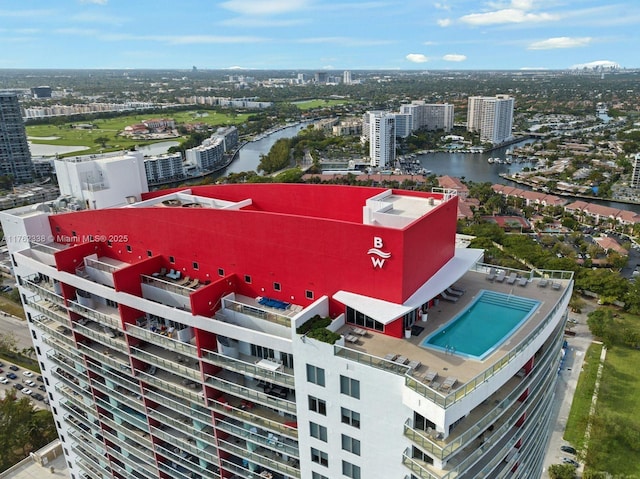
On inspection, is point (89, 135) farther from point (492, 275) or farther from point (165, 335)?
point (492, 275)

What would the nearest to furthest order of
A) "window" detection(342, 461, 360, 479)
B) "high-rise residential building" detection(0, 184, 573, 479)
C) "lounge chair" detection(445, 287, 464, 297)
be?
1. "high-rise residential building" detection(0, 184, 573, 479)
2. "window" detection(342, 461, 360, 479)
3. "lounge chair" detection(445, 287, 464, 297)

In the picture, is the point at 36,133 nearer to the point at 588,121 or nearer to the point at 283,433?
the point at 283,433

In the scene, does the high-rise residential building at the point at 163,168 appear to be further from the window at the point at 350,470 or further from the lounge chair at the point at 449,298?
the window at the point at 350,470

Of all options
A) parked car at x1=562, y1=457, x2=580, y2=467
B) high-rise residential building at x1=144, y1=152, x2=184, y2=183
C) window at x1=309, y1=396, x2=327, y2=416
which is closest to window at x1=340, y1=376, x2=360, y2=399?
window at x1=309, y1=396, x2=327, y2=416

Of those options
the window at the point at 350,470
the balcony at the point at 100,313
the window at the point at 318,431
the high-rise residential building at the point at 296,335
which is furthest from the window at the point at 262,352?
the balcony at the point at 100,313

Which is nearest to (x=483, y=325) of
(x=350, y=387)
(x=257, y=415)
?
(x=350, y=387)

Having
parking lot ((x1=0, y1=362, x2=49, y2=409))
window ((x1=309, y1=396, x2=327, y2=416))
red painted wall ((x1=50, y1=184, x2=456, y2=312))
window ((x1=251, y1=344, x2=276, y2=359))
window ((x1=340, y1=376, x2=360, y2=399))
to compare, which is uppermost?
red painted wall ((x1=50, y1=184, x2=456, y2=312))

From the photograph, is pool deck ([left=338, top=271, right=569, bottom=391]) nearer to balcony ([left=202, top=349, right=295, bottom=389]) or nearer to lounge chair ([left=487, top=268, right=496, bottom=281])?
lounge chair ([left=487, top=268, right=496, bottom=281])

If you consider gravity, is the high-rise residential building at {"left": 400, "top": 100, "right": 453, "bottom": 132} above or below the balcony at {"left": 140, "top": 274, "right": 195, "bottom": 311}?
below
